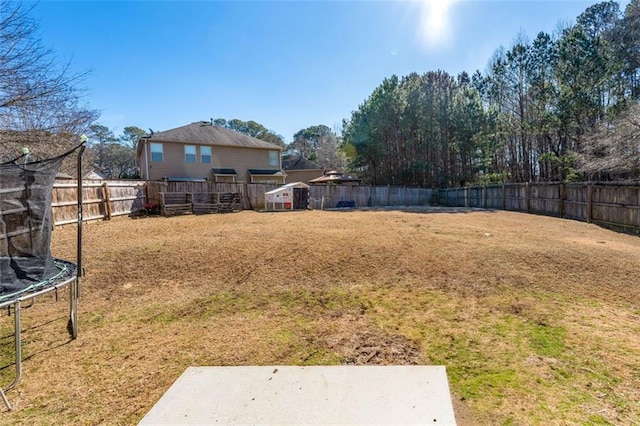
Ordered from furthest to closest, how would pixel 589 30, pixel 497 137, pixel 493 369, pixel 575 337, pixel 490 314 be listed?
pixel 497 137 → pixel 589 30 → pixel 490 314 → pixel 575 337 → pixel 493 369

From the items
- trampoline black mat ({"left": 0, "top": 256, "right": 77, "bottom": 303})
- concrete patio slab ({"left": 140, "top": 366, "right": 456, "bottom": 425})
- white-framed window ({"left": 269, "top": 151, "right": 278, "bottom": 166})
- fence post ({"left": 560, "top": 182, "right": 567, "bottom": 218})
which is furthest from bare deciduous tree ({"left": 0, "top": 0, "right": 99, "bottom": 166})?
fence post ({"left": 560, "top": 182, "right": 567, "bottom": 218})

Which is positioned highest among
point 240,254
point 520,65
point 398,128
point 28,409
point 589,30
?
point 589,30

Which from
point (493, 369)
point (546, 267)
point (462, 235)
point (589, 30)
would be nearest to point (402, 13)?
point (462, 235)

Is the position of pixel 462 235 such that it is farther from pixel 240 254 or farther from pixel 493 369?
pixel 493 369

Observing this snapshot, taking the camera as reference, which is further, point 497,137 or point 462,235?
point 497,137

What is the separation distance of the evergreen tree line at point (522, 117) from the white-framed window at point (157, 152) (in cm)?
1706

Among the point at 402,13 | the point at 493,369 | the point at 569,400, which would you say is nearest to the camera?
the point at 569,400

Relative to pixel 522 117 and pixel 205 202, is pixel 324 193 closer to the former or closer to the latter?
pixel 205 202

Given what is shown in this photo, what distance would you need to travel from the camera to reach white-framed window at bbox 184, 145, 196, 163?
2056 centimetres

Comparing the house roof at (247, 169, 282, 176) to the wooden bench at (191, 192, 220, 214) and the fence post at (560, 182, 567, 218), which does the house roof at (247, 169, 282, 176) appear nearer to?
the wooden bench at (191, 192, 220, 214)

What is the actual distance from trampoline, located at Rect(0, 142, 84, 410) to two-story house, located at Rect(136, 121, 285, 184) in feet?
59.7

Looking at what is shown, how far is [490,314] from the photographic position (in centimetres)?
365

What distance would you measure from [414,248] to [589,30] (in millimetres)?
26298

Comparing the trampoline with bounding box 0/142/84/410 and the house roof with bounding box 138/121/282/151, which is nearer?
the trampoline with bounding box 0/142/84/410
